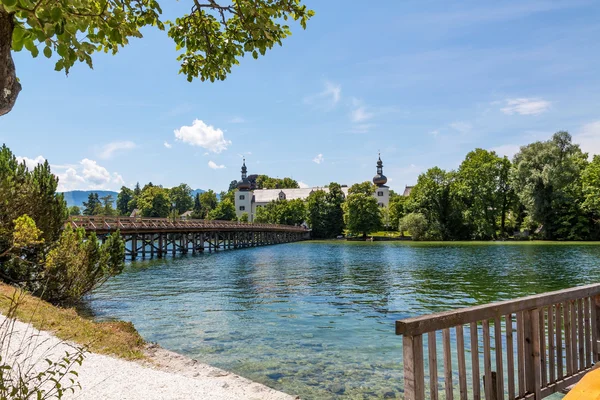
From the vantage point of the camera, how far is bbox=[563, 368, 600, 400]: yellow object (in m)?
1.88

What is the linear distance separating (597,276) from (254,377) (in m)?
19.4

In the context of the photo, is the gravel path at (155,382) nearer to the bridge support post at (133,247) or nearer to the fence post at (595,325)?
the fence post at (595,325)

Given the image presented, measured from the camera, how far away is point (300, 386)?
6973 millimetres

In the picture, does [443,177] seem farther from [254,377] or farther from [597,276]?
[254,377]

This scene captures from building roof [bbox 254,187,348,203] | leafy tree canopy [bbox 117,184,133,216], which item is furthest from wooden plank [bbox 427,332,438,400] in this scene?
leafy tree canopy [bbox 117,184,133,216]

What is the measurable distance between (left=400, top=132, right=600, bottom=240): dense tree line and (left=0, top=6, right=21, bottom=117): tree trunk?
62087 mm

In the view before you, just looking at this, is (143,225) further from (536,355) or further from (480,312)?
(480,312)

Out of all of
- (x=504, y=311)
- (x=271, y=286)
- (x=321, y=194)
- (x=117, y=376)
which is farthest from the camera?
(x=321, y=194)

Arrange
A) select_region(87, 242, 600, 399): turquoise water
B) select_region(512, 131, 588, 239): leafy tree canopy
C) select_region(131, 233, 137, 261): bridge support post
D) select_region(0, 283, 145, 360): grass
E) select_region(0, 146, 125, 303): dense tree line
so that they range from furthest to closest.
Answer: select_region(512, 131, 588, 239): leafy tree canopy < select_region(131, 233, 137, 261): bridge support post < select_region(0, 146, 125, 303): dense tree line < select_region(87, 242, 600, 399): turquoise water < select_region(0, 283, 145, 360): grass

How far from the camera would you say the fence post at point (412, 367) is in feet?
9.84

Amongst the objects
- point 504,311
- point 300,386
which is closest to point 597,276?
point 300,386

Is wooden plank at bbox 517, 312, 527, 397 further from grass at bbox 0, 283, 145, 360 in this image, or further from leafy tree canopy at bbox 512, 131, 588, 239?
A: leafy tree canopy at bbox 512, 131, 588, 239

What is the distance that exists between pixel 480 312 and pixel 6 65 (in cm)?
369

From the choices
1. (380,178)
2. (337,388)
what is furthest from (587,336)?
(380,178)
